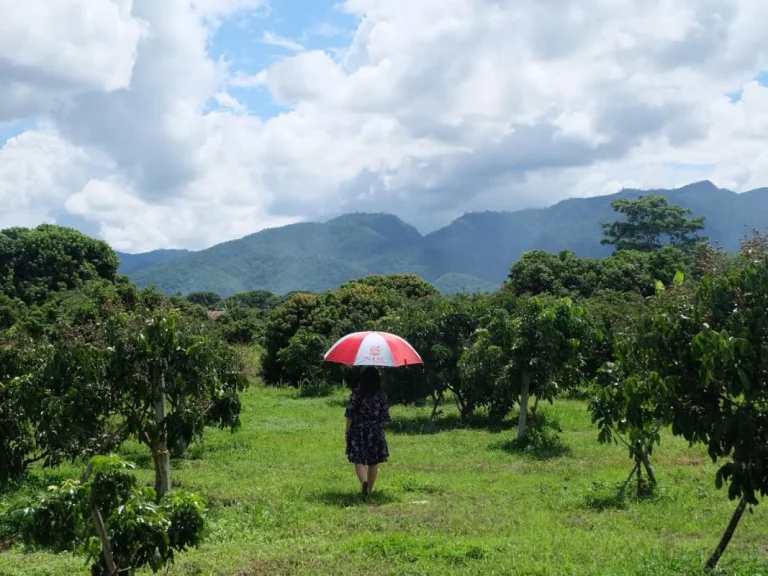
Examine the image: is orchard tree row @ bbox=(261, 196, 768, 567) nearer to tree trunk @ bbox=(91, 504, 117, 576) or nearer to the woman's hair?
the woman's hair

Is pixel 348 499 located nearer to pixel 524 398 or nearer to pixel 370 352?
pixel 370 352

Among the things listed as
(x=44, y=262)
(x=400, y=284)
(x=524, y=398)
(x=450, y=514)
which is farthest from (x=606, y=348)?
(x=44, y=262)

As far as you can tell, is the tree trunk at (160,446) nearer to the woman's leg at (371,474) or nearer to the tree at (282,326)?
the woman's leg at (371,474)

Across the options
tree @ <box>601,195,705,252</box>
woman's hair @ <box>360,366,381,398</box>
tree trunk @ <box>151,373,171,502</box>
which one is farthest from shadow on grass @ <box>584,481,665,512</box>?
tree @ <box>601,195,705,252</box>

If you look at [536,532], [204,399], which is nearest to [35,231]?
[204,399]

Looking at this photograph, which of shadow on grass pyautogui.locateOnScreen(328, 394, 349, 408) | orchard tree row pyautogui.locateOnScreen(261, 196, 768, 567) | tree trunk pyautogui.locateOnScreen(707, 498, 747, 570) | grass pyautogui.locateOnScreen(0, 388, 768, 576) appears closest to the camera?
orchard tree row pyautogui.locateOnScreen(261, 196, 768, 567)

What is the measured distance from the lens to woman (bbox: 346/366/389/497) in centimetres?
970

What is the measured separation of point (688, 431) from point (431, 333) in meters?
14.1

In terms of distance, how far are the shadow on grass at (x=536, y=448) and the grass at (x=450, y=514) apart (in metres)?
0.06

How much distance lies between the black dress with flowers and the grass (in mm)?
572

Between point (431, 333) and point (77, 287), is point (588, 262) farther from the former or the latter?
point (77, 287)

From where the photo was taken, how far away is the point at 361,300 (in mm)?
35500

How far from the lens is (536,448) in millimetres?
14172

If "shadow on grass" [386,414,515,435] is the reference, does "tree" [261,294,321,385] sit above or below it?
above
